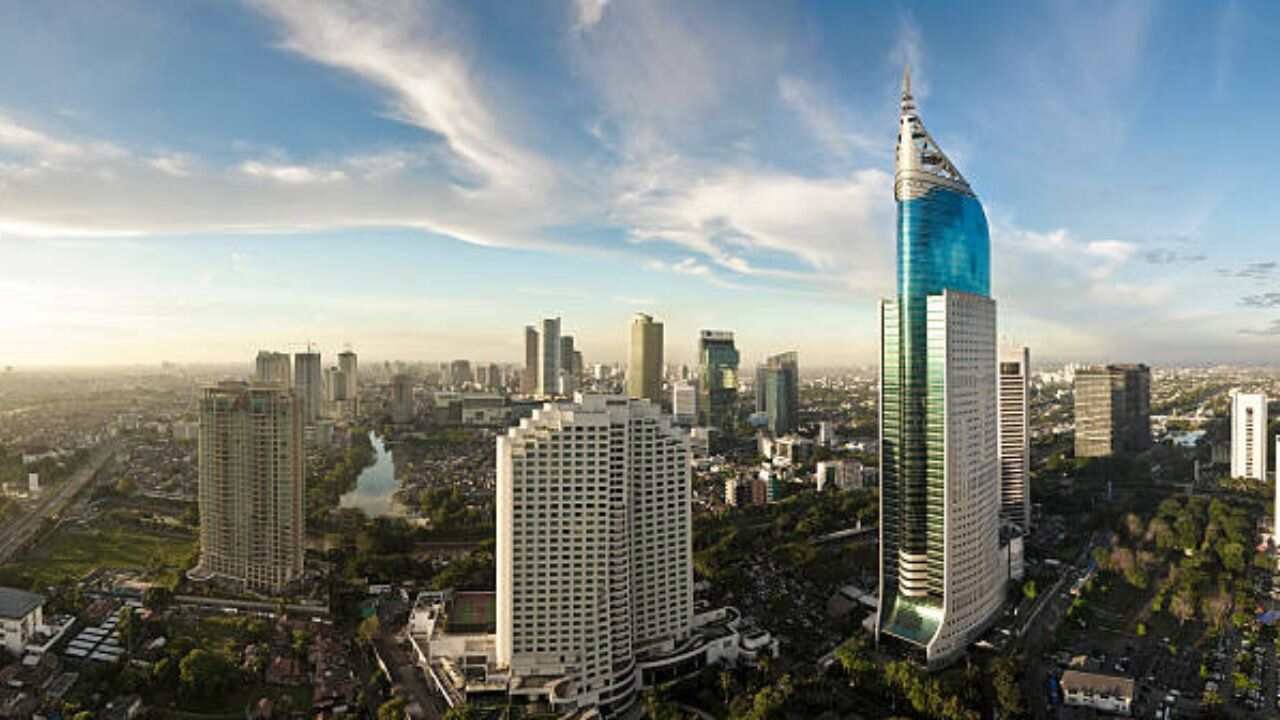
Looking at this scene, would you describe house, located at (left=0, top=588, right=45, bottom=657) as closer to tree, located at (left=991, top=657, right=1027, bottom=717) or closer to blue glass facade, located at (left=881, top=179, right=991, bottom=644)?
blue glass facade, located at (left=881, top=179, right=991, bottom=644)

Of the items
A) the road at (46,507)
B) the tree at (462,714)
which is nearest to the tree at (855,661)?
the tree at (462,714)

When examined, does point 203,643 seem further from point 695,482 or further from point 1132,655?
point 695,482

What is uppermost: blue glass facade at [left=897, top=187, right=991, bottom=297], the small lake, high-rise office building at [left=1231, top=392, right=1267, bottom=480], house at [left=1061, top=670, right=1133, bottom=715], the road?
blue glass facade at [left=897, top=187, right=991, bottom=297]

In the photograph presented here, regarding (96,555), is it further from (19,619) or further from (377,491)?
(377,491)

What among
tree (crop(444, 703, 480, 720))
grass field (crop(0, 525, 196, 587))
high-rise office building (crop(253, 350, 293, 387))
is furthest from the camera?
high-rise office building (crop(253, 350, 293, 387))

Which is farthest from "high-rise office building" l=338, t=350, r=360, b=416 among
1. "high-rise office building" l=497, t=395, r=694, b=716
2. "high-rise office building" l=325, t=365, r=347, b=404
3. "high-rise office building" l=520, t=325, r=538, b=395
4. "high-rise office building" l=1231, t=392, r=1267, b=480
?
"high-rise office building" l=1231, t=392, r=1267, b=480

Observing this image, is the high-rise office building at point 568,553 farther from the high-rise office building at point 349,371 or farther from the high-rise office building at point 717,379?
the high-rise office building at point 349,371

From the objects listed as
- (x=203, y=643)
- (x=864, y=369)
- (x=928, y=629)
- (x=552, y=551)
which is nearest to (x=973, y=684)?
(x=928, y=629)
